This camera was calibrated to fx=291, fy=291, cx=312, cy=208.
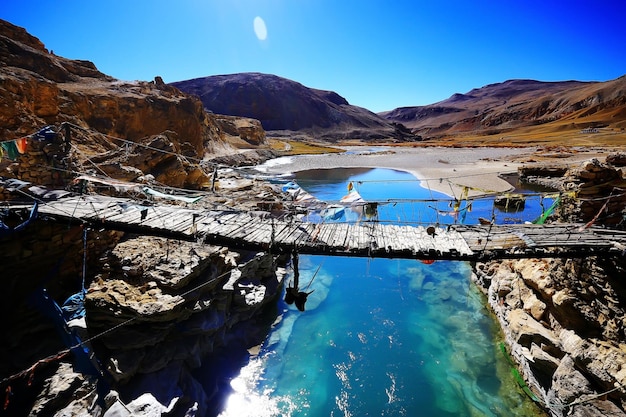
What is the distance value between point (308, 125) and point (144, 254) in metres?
132

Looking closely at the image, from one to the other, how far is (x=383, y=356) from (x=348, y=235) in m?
6.04

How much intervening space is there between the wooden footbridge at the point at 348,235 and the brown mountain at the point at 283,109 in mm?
116034

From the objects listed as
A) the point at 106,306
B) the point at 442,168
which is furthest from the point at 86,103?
the point at 442,168

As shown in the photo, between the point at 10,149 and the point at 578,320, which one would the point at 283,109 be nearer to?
the point at 10,149

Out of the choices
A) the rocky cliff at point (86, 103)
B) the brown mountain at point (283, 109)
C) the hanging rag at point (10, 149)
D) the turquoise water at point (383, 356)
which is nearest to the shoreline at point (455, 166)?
the rocky cliff at point (86, 103)

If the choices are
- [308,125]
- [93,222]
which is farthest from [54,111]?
[308,125]

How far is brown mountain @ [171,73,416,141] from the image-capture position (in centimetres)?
13400

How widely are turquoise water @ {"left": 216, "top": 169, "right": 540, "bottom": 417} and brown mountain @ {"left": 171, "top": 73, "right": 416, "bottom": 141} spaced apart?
113 m

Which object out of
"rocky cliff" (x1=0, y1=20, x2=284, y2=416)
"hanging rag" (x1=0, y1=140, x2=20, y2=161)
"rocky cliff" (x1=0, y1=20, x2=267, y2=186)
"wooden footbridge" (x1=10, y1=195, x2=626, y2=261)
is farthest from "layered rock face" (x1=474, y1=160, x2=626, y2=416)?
"hanging rag" (x1=0, y1=140, x2=20, y2=161)

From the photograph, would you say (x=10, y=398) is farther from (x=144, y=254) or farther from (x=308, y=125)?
(x=308, y=125)

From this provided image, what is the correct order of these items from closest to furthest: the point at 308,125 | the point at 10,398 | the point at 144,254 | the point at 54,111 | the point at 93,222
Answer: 1. the point at 10,398
2. the point at 93,222
3. the point at 144,254
4. the point at 54,111
5. the point at 308,125

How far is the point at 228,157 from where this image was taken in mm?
49188

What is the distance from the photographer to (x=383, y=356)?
12.5 meters

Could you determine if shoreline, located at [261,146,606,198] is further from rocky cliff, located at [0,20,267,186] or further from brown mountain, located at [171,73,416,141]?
brown mountain, located at [171,73,416,141]
